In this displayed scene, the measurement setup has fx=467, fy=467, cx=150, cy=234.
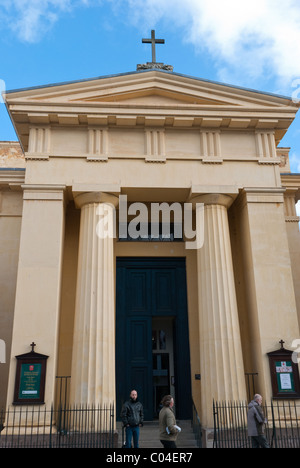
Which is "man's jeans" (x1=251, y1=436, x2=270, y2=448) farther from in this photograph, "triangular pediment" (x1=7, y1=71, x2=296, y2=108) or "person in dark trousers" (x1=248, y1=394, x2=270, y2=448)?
"triangular pediment" (x1=7, y1=71, x2=296, y2=108)

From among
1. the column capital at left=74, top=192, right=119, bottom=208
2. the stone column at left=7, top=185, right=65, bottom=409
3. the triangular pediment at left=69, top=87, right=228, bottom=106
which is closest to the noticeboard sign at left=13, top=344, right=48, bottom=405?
the stone column at left=7, top=185, right=65, bottom=409

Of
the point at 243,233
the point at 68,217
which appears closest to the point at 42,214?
the point at 68,217

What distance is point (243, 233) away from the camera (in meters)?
15.2

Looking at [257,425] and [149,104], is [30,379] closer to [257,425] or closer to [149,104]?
[257,425]

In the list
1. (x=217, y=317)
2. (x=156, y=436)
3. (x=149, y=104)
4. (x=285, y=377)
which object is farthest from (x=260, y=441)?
(x=149, y=104)

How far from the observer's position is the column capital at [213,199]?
14.7m

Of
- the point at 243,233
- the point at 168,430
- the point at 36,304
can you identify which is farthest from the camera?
the point at 243,233

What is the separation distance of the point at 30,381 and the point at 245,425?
5787mm

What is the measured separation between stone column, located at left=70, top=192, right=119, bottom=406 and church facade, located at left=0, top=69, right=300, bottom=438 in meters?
0.04

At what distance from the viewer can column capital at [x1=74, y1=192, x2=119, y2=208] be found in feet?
47.3

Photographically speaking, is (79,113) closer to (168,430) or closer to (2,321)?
(2,321)
